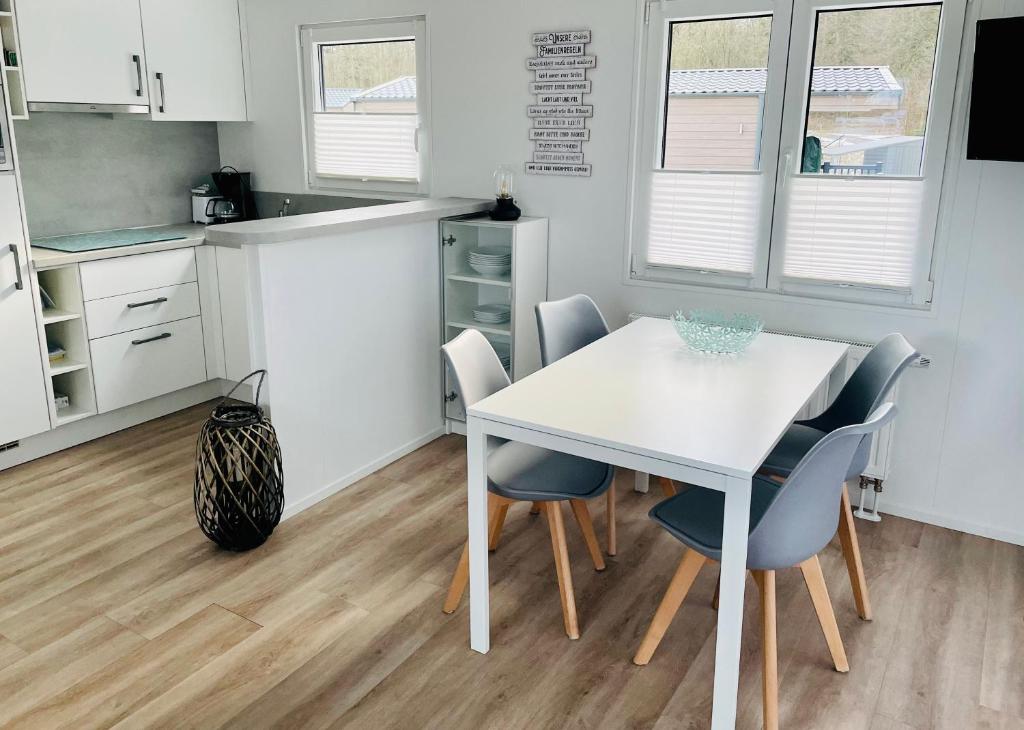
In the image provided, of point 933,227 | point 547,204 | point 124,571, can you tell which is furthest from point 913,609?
point 124,571

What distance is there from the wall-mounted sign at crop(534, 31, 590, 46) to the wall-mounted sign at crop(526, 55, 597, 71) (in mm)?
67

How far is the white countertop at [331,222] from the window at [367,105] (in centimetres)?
37

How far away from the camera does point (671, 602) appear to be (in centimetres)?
228

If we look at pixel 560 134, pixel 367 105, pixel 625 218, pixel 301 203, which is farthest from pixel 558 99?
pixel 301 203

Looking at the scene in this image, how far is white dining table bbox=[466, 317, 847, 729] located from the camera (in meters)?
1.92

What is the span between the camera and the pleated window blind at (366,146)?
4.24m

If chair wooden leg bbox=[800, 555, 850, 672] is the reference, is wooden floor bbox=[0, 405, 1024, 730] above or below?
below

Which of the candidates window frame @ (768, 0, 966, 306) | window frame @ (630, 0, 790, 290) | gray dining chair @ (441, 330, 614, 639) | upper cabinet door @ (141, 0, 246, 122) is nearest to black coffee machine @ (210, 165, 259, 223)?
upper cabinet door @ (141, 0, 246, 122)

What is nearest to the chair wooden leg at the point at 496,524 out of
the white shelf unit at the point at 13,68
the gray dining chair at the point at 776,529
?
the gray dining chair at the point at 776,529

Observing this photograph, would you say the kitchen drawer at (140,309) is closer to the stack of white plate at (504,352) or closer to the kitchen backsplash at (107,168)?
the kitchen backsplash at (107,168)

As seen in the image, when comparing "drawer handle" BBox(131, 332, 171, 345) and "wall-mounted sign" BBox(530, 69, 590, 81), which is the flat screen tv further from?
"drawer handle" BBox(131, 332, 171, 345)

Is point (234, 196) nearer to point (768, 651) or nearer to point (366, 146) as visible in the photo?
point (366, 146)

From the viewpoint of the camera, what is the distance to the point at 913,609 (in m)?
2.65

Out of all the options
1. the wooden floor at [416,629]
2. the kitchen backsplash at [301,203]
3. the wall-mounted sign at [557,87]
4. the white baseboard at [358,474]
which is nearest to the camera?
the wooden floor at [416,629]
